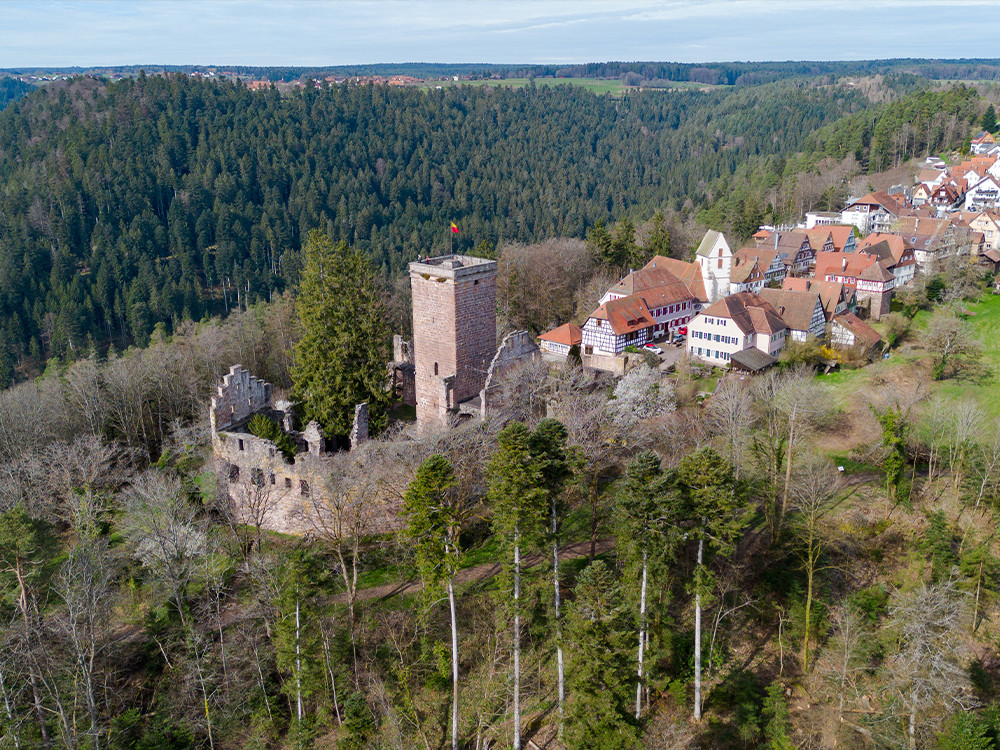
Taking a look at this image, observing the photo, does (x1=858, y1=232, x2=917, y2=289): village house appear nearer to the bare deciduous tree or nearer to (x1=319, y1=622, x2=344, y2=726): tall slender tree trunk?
the bare deciduous tree

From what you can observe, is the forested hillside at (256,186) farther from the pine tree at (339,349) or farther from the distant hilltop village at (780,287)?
the pine tree at (339,349)

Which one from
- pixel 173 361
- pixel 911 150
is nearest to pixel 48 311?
pixel 173 361

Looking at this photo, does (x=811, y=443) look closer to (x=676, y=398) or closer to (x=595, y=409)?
(x=676, y=398)

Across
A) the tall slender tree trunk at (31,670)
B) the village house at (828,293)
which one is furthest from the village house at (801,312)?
the tall slender tree trunk at (31,670)

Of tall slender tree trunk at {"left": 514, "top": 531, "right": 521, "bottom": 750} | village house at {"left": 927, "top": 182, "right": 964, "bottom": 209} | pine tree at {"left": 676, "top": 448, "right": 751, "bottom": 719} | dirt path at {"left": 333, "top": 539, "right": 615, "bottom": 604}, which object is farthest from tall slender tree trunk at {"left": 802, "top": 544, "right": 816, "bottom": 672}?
village house at {"left": 927, "top": 182, "right": 964, "bottom": 209}

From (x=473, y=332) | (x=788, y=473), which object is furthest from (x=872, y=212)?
(x=473, y=332)

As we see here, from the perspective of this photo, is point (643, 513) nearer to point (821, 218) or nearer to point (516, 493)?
point (516, 493)

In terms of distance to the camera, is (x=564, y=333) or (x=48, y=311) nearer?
(x=564, y=333)
